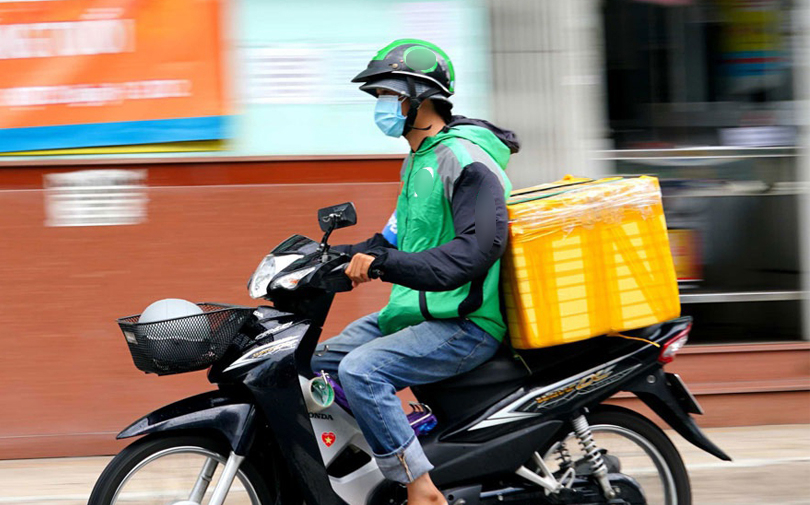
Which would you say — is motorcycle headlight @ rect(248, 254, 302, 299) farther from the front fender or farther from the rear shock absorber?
the rear shock absorber

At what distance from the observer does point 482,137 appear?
146 inches

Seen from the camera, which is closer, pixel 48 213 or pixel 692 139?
pixel 48 213

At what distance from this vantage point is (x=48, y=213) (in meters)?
5.70

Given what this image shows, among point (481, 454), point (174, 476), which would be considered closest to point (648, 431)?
point (481, 454)

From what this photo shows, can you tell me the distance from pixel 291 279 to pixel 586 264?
1092 millimetres

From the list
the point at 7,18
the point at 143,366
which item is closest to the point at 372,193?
the point at 7,18

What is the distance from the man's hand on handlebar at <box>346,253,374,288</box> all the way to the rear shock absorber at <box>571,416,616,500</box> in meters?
1.11

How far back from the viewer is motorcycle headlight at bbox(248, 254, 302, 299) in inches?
140

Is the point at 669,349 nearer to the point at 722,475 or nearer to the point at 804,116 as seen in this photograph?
the point at 722,475

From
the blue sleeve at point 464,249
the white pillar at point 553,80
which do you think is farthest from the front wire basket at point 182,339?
the white pillar at point 553,80

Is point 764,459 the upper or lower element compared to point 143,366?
lower

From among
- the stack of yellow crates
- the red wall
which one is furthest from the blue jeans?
the red wall

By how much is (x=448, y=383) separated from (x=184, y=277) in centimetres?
249

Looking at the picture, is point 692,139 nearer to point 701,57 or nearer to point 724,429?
point 701,57
